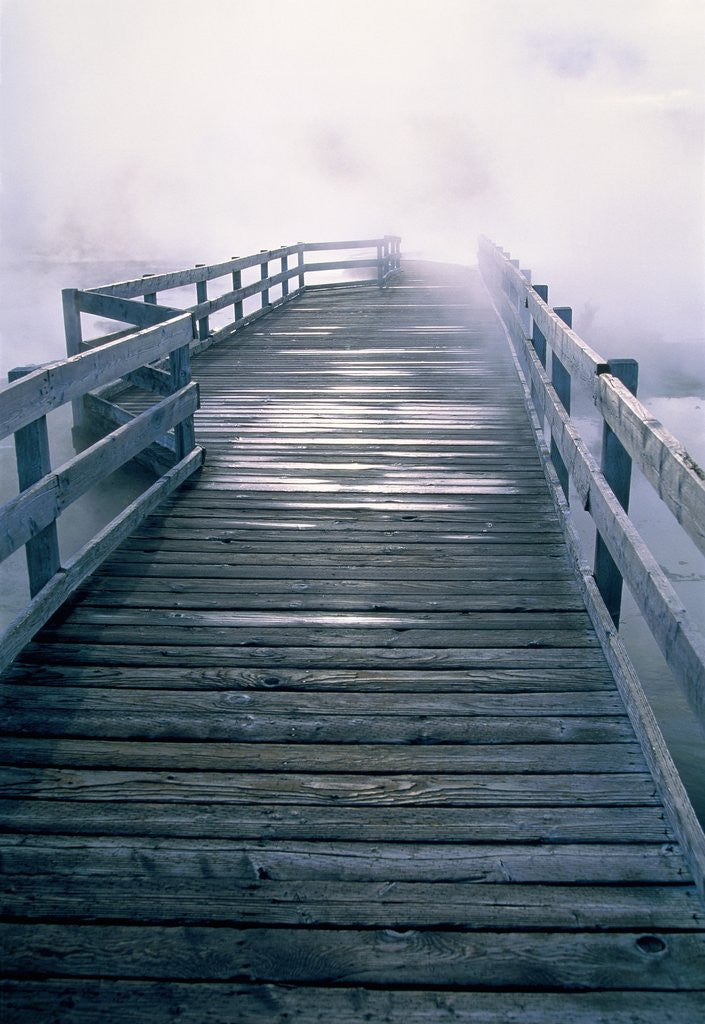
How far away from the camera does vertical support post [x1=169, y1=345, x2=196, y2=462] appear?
6.67 m

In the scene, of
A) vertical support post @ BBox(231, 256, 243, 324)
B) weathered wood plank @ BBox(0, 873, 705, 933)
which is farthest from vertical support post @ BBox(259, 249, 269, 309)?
weathered wood plank @ BBox(0, 873, 705, 933)

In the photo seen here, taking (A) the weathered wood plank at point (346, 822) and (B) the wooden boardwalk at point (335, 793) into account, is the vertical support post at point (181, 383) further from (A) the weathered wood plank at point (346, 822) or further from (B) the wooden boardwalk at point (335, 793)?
(A) the weathered wood plank at point (346, 822)

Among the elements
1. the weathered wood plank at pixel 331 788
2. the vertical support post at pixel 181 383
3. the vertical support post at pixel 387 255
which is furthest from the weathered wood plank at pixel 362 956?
the vertical support post at pixel 387 255

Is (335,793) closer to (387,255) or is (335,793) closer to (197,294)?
(197,294)

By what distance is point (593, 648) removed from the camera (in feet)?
13.4

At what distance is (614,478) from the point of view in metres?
4.35

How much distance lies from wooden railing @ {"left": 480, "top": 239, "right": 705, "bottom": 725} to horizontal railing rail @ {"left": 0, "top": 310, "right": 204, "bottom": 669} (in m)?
2.36

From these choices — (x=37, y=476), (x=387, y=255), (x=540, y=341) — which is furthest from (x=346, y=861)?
(x=387, y=255)

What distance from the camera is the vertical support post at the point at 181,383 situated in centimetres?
667

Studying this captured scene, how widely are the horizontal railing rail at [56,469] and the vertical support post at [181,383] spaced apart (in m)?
0.32

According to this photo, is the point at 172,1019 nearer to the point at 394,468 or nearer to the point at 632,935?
the point at 632,935

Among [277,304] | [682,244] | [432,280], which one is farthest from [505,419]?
[682,244]

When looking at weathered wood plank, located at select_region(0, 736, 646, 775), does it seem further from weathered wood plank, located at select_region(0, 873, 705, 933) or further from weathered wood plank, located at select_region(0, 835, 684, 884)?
weathered wood plank, located at select_region(0, 873, 705, 933)

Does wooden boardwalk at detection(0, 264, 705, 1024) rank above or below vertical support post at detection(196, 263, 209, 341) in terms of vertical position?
below
